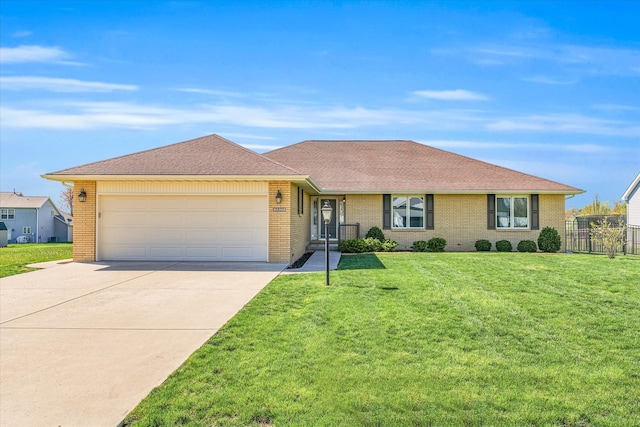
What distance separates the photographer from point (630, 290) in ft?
27.3

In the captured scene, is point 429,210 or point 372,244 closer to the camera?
point 372,244

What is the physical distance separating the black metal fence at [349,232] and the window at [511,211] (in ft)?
20.5

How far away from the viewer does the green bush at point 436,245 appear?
1808 cm

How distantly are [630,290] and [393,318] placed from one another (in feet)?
17.8

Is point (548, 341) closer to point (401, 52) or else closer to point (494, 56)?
point (401, 52)

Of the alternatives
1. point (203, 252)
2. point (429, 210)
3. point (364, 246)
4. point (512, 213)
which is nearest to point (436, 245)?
point (429, 210)

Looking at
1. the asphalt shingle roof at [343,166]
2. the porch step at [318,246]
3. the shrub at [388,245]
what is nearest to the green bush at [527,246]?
the asphalt shingle roof at [343,166]

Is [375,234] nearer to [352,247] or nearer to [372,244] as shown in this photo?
[372,244]

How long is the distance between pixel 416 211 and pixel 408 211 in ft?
1.17

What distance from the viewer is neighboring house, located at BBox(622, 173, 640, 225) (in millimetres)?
25638

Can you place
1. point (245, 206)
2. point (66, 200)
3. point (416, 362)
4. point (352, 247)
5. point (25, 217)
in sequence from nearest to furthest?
point (416, 362) < point (245, 206) < point (352, 247) < point (25, 217) < point (66, 200)

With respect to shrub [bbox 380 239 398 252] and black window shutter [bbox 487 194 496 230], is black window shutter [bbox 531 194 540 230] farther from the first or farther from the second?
shrub [bbox 380 239 398 252]

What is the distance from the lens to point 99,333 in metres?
5.82

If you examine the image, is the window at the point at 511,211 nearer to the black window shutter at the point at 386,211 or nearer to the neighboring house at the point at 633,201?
the black window shutter at the point at 386,211
